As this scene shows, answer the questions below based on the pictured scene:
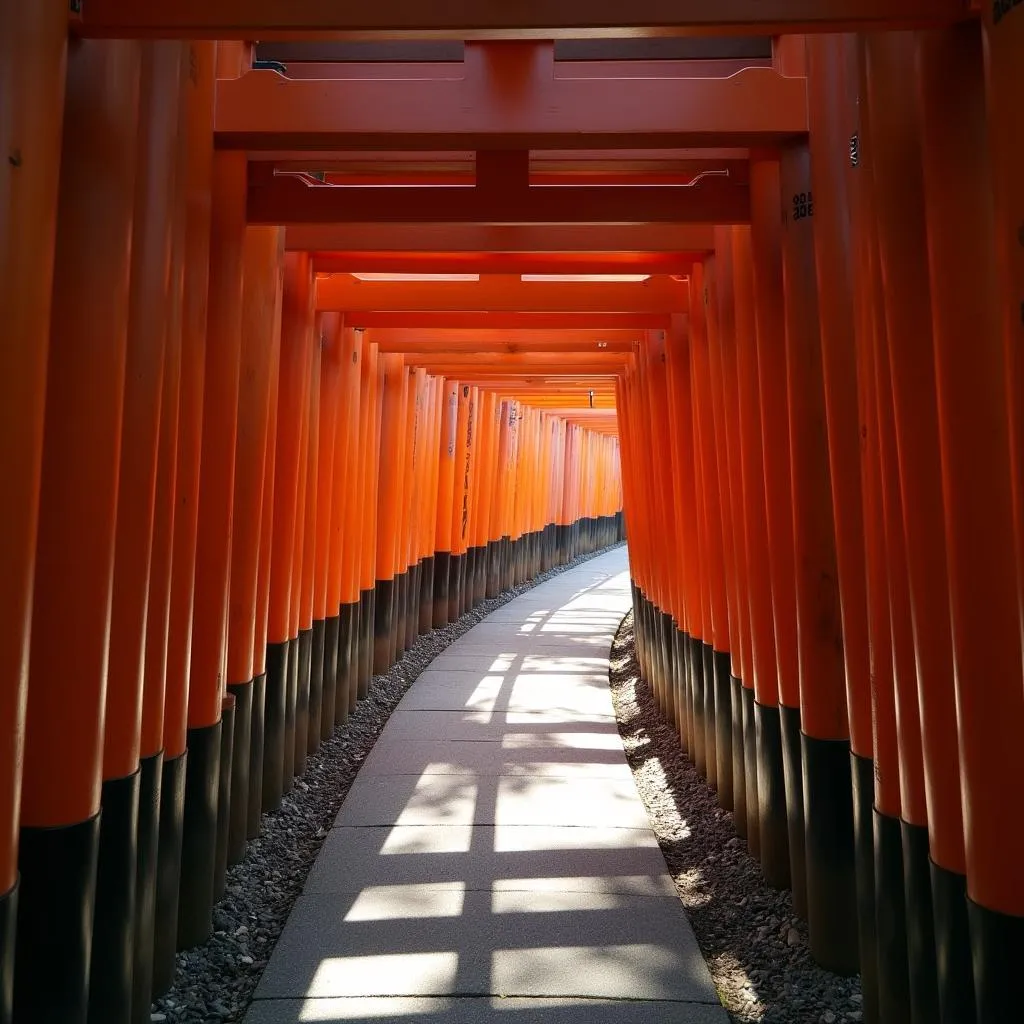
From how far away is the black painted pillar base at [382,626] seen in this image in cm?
1002

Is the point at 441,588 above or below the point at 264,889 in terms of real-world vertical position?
above

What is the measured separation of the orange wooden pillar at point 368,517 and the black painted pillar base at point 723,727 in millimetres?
3764

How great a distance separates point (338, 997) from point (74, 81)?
3.09 m

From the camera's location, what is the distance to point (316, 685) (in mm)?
7184

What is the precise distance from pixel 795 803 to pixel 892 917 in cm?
118

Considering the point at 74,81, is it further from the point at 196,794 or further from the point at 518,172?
the point at 196,794

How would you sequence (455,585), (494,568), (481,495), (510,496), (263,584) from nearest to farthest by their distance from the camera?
(263,584)
(455,585)
(481,495)
(494,568)
(510,496)

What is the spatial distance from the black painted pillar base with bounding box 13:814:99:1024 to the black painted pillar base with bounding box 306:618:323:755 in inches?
171

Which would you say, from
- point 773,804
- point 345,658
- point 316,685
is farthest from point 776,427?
point 345,658

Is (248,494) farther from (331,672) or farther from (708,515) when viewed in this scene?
(331,672)

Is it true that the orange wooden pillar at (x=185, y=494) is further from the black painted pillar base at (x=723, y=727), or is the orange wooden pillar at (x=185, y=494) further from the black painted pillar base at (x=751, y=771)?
the black painted pillar base at (x=723, y=727)

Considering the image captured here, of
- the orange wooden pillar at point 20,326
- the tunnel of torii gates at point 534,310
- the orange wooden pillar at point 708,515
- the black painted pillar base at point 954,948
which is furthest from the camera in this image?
the orange wooden pillar at point 708,515

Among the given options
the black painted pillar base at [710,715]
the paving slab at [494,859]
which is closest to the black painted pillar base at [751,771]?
the paving slab at [494,859]

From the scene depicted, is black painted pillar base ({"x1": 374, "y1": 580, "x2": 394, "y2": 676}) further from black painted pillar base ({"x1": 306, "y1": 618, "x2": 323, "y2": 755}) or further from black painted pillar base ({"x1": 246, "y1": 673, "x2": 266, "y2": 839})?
black painted pillar base ({"x1": 246, "y1": 673, "x2": 266, "y2": 839})
